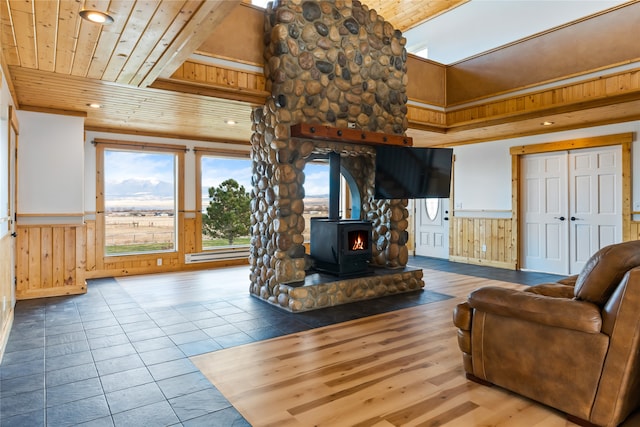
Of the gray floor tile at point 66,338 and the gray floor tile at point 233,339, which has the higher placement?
the gray floor tile at point 66,338

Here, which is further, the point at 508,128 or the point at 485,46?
the point at 485,46

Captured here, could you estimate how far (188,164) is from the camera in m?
7.56

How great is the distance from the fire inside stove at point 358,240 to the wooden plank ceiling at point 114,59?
218cm

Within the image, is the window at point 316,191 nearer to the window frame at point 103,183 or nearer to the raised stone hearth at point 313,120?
the window frame at point 103,183

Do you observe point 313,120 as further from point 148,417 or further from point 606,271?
point 148,417

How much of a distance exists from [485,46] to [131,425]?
8610 mm

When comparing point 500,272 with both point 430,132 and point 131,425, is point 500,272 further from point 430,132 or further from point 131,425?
point 131,425

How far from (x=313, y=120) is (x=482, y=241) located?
4899mm

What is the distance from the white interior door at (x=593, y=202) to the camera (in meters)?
6.24

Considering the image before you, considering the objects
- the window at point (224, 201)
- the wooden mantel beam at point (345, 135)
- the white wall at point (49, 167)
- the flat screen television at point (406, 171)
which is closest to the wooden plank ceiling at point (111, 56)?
the white wall at point (49, 167)

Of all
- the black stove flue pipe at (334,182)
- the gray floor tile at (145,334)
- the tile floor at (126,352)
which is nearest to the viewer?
the tile floor at (126,352)

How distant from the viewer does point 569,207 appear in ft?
22.3

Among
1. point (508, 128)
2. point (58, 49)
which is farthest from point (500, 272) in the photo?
point (58, 49)

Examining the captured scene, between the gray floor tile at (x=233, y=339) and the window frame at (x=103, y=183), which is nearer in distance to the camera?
the gray floor tile at (x=233, y=339)
